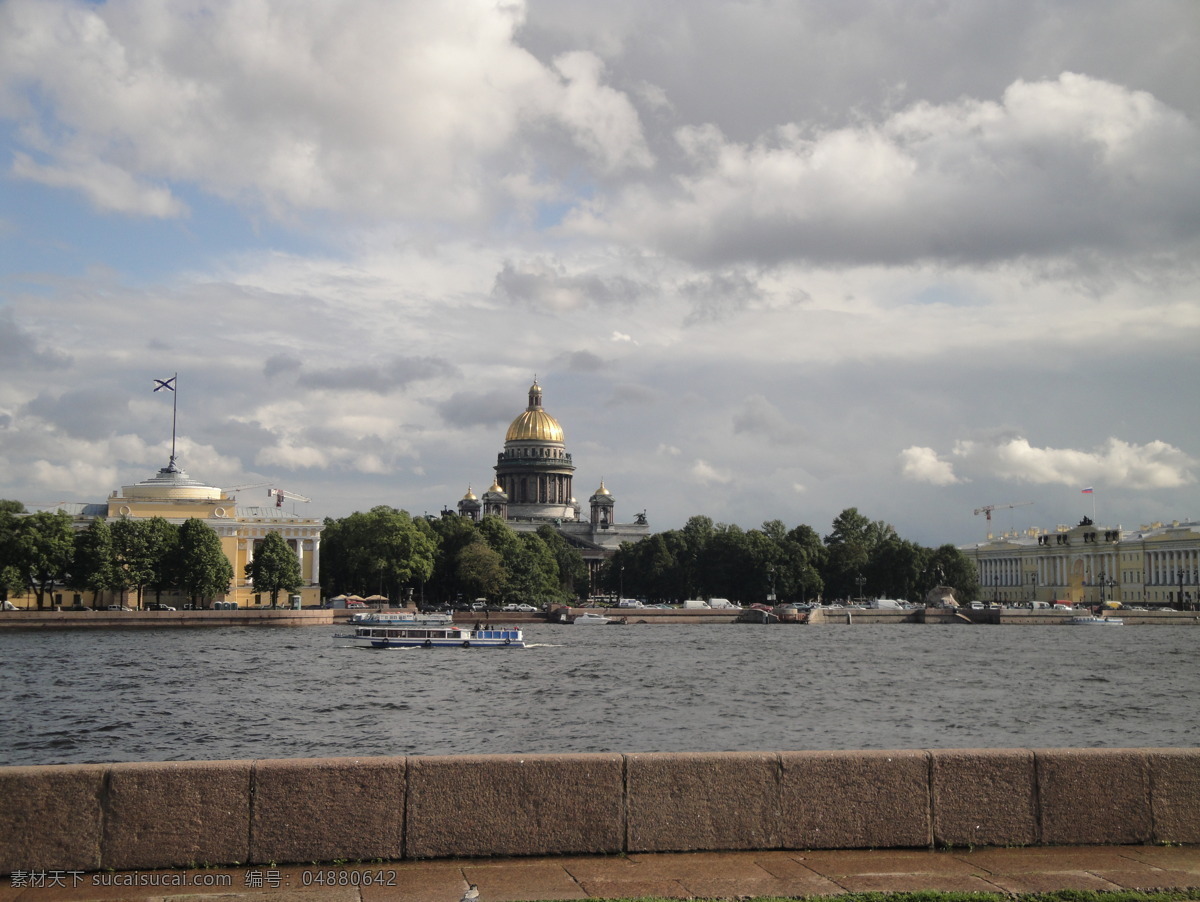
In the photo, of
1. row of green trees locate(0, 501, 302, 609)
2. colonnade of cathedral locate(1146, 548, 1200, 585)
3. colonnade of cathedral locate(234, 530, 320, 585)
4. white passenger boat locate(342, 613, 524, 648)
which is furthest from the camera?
colonnade of cathedral locate(1146, 548, 1200, 585)

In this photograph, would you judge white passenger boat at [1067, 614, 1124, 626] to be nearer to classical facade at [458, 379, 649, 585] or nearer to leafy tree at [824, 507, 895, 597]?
leafy tree at [824, 507, 895, 597]

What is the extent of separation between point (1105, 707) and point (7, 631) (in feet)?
184

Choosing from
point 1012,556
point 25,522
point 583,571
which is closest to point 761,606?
point 583,571

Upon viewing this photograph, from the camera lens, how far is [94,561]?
74875 mm

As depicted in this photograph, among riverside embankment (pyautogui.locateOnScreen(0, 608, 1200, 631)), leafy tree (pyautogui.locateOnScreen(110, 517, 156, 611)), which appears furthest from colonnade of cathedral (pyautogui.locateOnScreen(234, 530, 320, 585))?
leafy tree (pyautogui.locateOnScreen(110, 517, 156, 611))

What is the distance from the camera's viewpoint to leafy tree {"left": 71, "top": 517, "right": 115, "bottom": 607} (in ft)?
245

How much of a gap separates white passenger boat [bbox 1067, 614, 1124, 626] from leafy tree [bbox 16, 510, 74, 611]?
74.6 m

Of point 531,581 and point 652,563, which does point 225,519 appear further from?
point 652,563

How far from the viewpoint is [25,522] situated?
7431 centimetres

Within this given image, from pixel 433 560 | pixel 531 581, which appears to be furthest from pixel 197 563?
pixel 531 581

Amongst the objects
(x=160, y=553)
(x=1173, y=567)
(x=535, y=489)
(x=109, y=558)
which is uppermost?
(x=535, y=489)

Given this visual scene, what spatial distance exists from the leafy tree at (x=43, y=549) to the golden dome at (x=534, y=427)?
89053 mm

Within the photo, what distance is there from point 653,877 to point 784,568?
Answer: 109271 millimetres

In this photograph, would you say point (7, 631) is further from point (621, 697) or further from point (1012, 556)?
point (1012, 556)
